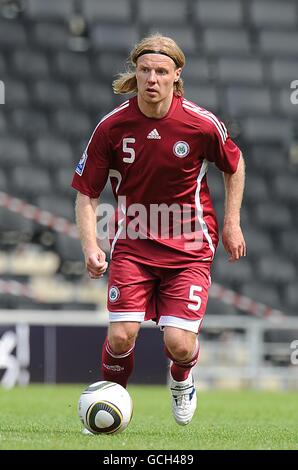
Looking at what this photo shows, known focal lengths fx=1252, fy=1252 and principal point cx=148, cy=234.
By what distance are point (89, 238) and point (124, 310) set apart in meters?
0.40

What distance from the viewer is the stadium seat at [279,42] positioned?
59.1 feet

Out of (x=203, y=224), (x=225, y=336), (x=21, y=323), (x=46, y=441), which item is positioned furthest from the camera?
(x=225, y=336)

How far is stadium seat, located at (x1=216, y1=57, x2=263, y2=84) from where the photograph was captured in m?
17.5

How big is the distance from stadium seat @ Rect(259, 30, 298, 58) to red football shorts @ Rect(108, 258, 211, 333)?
1198 cm

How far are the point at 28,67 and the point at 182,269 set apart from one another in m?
10.8

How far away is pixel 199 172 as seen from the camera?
639 centimetres

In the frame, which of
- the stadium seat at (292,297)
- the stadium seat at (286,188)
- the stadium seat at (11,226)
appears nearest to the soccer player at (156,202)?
the stadium seat at (11,226)

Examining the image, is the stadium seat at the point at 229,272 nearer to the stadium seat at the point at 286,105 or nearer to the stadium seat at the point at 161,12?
the stadium seat at the point at 286,105

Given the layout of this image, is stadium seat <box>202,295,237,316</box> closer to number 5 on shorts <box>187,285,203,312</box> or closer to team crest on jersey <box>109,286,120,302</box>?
number 5 on shorts <box>187,285,203,312</box>

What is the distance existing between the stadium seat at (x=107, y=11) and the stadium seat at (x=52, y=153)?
2.11 meters

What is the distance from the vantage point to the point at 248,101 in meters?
17.3

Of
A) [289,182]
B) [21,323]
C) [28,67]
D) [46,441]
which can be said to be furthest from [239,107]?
[46,441]

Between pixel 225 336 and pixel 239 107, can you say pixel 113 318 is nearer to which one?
pixel 225 336

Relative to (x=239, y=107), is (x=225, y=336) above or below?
below
